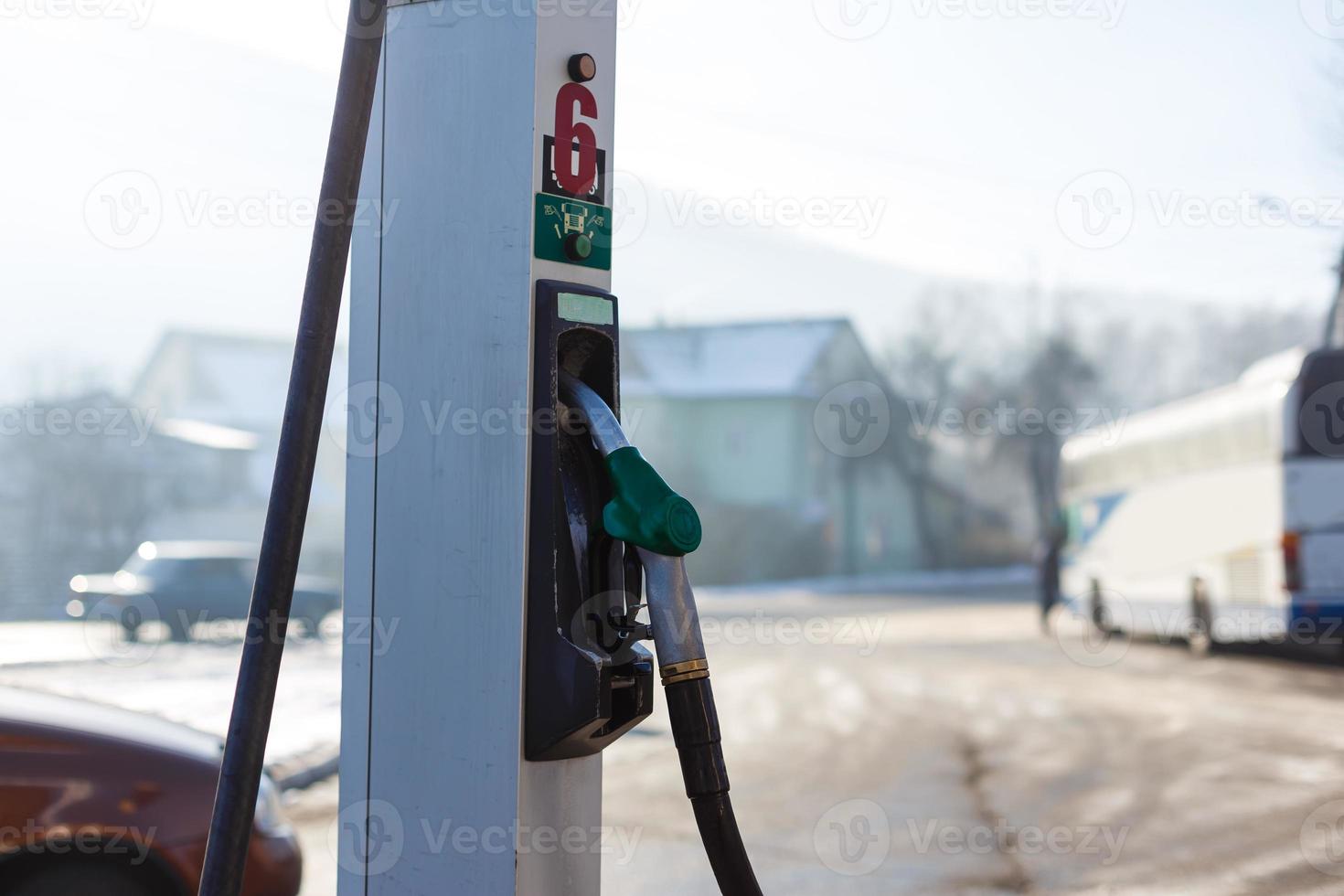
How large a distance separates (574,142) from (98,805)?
2.32 metres

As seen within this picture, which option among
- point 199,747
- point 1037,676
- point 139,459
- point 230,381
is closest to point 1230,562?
point 1037,676

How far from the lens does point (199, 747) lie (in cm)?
406

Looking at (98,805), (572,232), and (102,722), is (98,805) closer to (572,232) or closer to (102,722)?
(102,722)
